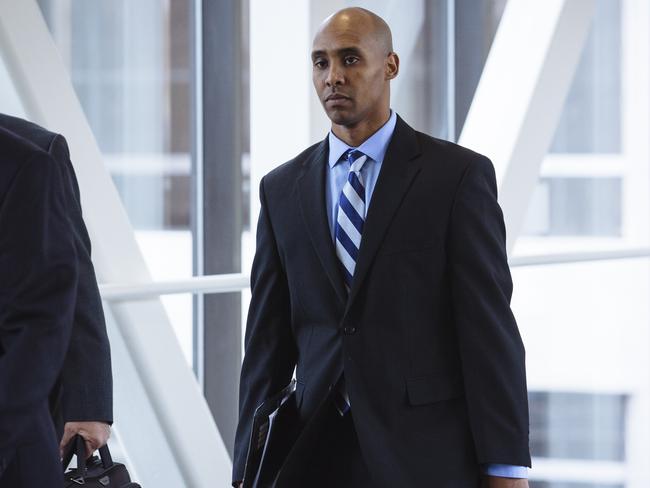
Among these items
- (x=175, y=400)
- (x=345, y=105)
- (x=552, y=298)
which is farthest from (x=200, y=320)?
(x=345, y=105)

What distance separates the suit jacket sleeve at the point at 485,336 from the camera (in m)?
1.88

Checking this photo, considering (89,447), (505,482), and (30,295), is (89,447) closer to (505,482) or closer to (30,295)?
(30,295)

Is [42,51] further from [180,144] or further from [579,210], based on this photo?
[579,210]

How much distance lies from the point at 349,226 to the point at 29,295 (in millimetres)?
740

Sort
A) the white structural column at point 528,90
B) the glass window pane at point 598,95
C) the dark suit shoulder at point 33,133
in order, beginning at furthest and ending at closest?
1. the glass window pane at point 598,95
2. the white structural column at point 528,90
3. the dark suit shoulder at point 33,133

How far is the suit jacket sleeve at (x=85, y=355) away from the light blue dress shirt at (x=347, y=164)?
433 mm

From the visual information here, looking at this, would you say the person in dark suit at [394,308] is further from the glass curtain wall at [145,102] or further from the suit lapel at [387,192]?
the glass curtain wall at [145,102]

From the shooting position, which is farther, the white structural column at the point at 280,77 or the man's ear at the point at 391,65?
the white structural column at the point at 280,77

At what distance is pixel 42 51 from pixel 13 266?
5.01 feet

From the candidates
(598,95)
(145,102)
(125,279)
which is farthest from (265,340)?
(598,95)

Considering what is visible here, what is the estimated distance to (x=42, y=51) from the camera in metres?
2.77

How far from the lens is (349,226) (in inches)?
77.7

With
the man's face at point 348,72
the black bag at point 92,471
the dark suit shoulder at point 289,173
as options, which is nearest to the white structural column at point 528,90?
the dark suit shoulder at point 289,173

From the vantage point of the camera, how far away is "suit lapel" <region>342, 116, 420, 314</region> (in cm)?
191
